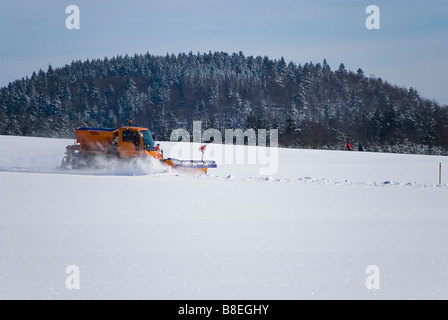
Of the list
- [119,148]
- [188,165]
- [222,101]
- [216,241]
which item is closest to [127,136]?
[119,148]

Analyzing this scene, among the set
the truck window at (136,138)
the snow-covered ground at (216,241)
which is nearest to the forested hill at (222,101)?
the truck window at (136,138)

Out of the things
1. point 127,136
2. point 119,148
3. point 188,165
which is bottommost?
point 188,165

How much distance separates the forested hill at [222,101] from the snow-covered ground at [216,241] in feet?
150

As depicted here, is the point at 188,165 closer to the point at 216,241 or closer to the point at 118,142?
the point at 118,142

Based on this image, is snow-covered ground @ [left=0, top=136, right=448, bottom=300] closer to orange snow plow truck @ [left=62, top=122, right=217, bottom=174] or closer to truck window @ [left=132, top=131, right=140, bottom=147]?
orange snow plow truck @ [left=62, top=122, right=217, bottom=174]

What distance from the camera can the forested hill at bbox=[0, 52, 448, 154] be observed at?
6931 cm

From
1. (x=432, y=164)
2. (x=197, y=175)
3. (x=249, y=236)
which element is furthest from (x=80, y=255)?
(x=432, y=164)

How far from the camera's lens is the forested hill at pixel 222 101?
69.3 metres

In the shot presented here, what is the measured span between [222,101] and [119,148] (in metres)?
104

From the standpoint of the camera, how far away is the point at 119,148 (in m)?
17.5

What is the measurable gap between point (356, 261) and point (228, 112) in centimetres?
10709

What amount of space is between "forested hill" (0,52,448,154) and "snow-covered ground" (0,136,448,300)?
150 feet

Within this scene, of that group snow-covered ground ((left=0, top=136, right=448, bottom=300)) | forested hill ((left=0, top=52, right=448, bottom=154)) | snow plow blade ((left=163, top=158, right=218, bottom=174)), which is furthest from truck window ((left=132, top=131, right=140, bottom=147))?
A: forested hill ((left=0, top=52, right=448, bottom=154))

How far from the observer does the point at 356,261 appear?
6.23m
